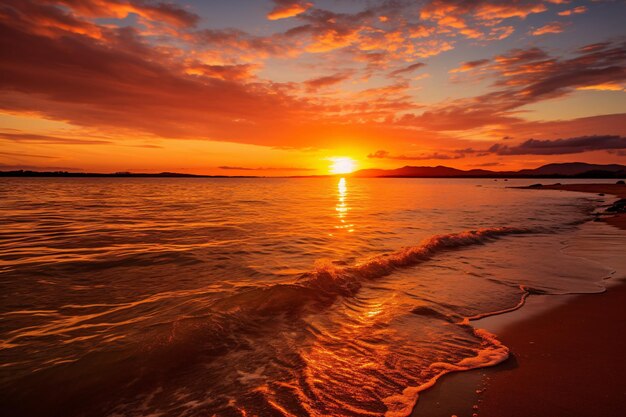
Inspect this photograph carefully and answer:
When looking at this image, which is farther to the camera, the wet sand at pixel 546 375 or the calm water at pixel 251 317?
the calm water at pixel 251 317

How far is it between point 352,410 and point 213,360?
2.49 meters

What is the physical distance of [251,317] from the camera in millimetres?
6863

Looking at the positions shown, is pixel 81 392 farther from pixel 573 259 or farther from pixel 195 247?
pixel 573 259

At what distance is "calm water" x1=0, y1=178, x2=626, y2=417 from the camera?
436 centimetres

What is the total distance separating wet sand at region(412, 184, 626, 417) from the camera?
3867mm

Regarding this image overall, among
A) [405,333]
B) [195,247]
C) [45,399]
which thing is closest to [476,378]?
[405,333]

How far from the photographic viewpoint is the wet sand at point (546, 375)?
3867 millimetres

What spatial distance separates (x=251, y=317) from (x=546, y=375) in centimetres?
520

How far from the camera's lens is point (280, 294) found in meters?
8.10

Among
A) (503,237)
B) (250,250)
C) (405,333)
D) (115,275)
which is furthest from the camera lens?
(503,237)

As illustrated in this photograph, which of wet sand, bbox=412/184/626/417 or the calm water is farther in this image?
Result: the calm water

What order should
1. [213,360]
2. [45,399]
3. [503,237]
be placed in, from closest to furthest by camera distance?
[45,399]
[213,360]
[503,237]

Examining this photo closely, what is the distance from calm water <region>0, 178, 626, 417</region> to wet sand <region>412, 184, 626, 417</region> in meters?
0.34

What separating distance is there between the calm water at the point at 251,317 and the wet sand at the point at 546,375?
0.34 m
